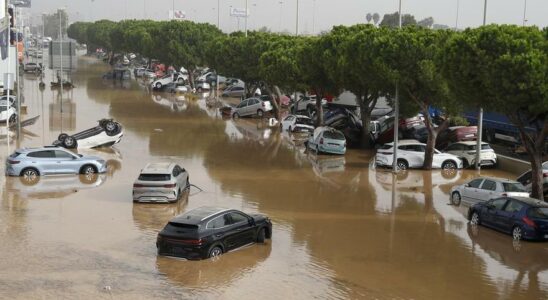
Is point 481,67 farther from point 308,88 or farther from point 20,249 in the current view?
point 308,88

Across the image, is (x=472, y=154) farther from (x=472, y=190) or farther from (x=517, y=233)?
(x=517, y=233)

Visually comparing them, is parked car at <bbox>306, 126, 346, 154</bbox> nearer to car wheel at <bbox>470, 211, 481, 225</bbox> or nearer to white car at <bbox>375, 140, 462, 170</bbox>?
white car at <bbox>375, 140, 462, 170</bbox>

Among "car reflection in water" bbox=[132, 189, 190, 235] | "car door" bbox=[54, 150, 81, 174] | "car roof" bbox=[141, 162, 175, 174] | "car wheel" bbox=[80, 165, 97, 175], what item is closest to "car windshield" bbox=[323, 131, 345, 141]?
"car wheel" bbox=[80, 165, 97, 175]

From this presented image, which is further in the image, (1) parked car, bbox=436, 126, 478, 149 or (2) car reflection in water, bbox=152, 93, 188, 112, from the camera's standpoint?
(2) car reflection in water, bbox=152, 93, 188, 112

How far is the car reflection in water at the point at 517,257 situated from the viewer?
1605cm

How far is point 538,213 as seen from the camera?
2006 centimetres

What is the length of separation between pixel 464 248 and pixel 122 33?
10063 cm

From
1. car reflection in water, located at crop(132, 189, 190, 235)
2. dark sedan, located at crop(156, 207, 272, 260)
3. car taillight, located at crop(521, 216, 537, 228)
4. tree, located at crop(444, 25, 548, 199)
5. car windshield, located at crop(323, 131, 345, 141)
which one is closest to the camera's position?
dark sedan, located at crop(156, 207, 272, 260)

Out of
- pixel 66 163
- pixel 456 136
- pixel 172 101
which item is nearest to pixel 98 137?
pixel 66 163

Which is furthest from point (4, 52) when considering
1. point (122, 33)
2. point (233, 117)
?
point (122, 33)

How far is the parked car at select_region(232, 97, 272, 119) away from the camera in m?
55.2

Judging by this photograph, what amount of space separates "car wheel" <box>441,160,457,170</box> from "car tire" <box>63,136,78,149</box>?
58.5ft

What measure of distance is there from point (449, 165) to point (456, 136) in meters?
6.25

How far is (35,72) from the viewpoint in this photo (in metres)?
99.1
